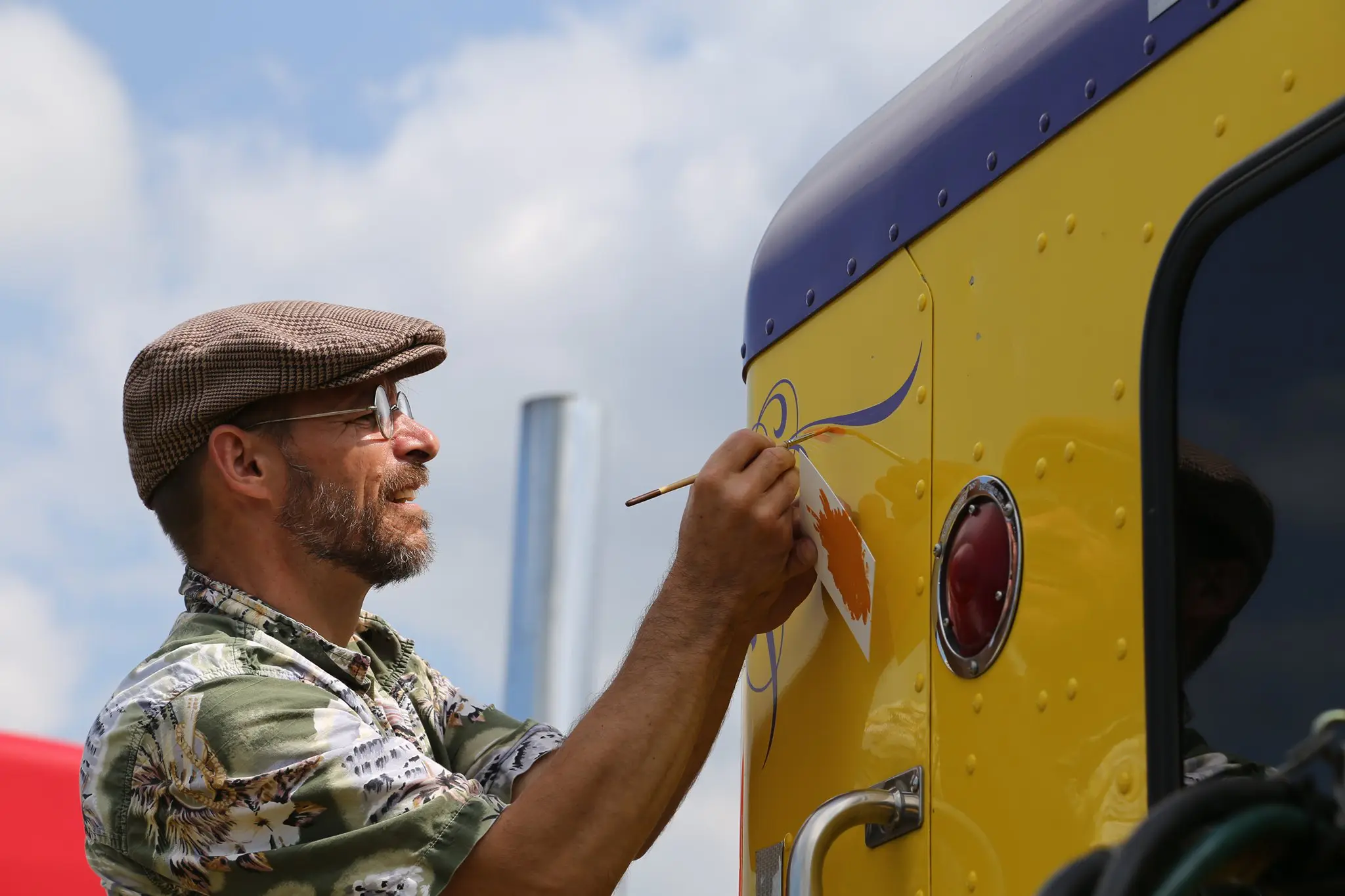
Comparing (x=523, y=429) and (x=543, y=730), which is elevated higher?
(x=523, y=429)

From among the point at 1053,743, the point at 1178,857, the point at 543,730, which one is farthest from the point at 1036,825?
the point at 543,730

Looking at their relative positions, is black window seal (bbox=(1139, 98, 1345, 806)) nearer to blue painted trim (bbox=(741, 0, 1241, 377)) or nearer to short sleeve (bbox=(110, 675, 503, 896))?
blue painted trim (bbox=(741, 0, 1241, 377))

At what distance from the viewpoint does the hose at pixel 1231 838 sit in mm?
1043

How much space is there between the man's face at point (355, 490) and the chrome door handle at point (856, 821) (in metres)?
1.06

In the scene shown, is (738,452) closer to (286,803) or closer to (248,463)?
(286,803)

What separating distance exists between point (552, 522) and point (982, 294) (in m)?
4.02

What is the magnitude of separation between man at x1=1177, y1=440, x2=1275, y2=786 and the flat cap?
1.55 m

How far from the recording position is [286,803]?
1.98 metres

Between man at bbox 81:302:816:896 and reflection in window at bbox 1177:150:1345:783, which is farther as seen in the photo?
man at bbox 81:302:816:896

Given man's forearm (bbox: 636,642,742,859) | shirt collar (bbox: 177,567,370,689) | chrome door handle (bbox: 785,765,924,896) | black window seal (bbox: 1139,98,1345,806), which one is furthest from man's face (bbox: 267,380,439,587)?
black window seal (bbox: 1139,98,1345,806)

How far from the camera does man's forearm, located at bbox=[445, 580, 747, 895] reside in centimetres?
200

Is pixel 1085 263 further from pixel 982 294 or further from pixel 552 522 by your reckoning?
pixel 552 522

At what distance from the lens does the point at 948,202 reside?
1796mm

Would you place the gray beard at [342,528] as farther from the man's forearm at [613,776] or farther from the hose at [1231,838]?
the hose at [1231,838]
